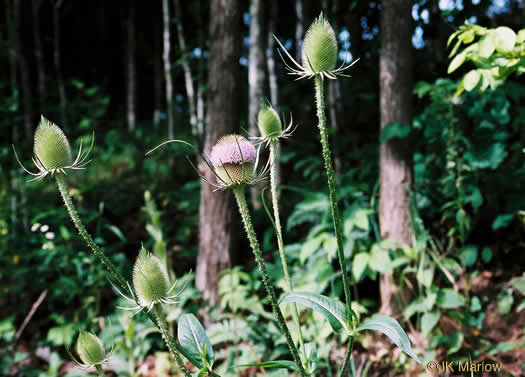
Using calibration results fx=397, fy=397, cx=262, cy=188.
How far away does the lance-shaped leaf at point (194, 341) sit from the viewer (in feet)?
3.50

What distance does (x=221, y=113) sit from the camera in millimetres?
3137

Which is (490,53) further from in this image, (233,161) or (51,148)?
(51,148)

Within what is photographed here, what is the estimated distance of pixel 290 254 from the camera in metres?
2.76

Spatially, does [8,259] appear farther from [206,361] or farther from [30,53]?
[30,53]

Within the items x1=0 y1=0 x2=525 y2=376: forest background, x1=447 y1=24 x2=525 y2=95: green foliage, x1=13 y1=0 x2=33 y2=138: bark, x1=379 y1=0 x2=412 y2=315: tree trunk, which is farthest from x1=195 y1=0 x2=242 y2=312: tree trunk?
x1=13 y1=0 x2=33 y2=138: bark

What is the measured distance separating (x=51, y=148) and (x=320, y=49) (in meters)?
0.70

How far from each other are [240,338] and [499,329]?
1.56 metres

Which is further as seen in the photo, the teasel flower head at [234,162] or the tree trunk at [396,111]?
the tree trunk at [396,111]

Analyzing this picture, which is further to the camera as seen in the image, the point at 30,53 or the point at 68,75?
the point at 68,75

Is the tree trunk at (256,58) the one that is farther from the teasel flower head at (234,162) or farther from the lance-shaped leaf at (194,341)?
the teasel flower head at (234,162)

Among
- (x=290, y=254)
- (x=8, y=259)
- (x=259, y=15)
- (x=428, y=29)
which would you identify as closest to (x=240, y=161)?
(x=290, y=254)

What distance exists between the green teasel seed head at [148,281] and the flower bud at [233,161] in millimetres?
270

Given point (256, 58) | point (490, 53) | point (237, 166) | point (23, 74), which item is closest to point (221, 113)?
point (256, 58)

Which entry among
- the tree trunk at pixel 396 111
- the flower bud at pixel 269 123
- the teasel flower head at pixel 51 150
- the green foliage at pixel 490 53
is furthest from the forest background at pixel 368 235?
the teasel flower head at pixel 51 150
